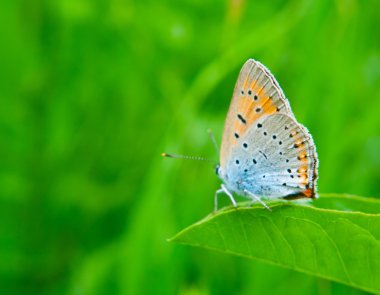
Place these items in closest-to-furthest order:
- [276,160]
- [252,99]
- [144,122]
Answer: [252,99]
[276,160]
[144,122]

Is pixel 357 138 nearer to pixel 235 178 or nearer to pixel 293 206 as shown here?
pixel 235 178

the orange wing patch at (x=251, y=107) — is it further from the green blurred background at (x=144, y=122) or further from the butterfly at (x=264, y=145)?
Result: the green blurred background at (x=144, y=122)

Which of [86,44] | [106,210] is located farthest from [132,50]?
[106,210]

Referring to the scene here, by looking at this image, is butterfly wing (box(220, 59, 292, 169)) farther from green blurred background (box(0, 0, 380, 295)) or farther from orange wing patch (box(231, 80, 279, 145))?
green blurred background (box(0, 0, 380, 295))

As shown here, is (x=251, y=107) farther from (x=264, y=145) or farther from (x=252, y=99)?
(x=264, y=145)

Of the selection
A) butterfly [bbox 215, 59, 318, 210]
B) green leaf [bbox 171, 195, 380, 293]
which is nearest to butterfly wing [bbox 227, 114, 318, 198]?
butterfly [bbox 215, 59, 318, 210]

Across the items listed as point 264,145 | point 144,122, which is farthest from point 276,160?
point 144,122
